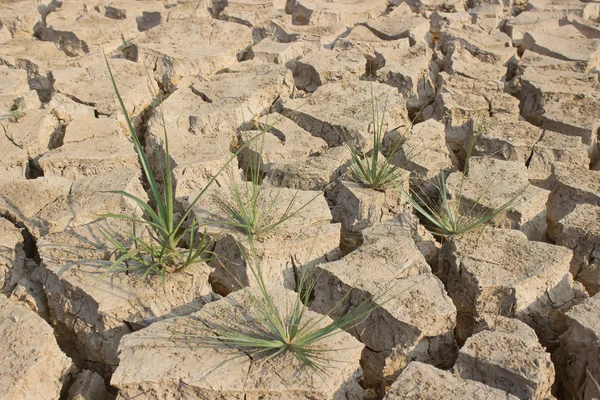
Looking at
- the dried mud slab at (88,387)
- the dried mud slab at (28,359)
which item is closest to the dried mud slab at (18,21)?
the dried mud slab at (28,359)

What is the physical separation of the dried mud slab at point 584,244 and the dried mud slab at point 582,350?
36 cm

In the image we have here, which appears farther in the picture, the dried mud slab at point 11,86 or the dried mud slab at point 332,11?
the dried mud slab at point 332,11

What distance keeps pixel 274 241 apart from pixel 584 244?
1.17 metres

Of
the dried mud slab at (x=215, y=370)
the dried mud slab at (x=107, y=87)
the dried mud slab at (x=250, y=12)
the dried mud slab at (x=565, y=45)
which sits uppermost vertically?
the dried mud slab at (x=565, y=45)

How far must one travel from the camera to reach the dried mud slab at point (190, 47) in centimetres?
368

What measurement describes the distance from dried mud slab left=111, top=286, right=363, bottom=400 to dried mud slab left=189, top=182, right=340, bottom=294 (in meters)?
0.34

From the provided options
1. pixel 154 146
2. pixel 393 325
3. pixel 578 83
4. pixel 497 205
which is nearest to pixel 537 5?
pixel 578 83

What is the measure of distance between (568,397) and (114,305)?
149cm

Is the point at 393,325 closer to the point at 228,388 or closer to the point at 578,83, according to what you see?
the point at 228,388

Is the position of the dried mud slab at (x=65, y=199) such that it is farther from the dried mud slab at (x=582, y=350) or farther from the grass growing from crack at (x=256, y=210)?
the dried mud slab at (x=582, y=350)

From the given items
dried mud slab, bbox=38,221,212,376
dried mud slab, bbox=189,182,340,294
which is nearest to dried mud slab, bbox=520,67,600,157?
dried mud slab, bbox=189,182,340,294

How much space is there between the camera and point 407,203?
2637mm

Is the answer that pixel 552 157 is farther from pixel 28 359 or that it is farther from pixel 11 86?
pixel 11 86

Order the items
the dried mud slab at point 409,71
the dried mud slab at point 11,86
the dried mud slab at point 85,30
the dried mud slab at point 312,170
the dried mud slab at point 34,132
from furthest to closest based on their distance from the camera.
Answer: the dried mud slab at point 85,30, the dried mud slab at point 409,71, the dried mud slab at point 11,86, the dried mud slab at point 34,132, the dried mud slab at point 312,170
